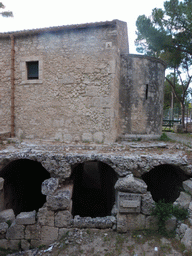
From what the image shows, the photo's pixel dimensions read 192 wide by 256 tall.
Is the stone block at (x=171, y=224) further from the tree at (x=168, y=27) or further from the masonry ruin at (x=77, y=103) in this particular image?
the tree at (x=168, y=27)

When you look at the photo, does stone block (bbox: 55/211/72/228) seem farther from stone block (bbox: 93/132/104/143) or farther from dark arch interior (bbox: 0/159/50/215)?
stone block (bbox: 93/132/104/143)

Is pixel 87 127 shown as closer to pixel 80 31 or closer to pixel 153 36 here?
pixel 80 31

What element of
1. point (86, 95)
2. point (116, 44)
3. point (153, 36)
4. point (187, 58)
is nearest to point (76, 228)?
point (86, 95)

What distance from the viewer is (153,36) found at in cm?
1191

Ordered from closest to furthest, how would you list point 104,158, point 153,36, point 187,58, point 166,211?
1. point 166,211
2. point 104,158
3. point 153,36
4. point 187,58

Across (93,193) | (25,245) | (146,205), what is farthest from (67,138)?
(146,205)

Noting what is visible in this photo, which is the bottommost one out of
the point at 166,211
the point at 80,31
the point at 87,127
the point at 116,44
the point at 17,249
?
the point at 17,249

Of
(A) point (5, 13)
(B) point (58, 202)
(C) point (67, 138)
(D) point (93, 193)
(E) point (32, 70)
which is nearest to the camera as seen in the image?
(B) point (58, 202)

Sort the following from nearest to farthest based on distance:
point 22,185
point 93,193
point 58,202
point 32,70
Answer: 1. point 58,202
2. point 22,185
3. point 32,70
4. point 93,193

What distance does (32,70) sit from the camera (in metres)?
8.16

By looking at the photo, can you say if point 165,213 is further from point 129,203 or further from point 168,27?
point 168,27

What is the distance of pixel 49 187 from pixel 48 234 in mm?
1283

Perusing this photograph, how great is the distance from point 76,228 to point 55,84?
5.96 meters

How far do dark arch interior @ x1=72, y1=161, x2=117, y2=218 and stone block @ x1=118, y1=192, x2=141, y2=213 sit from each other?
133 cm
